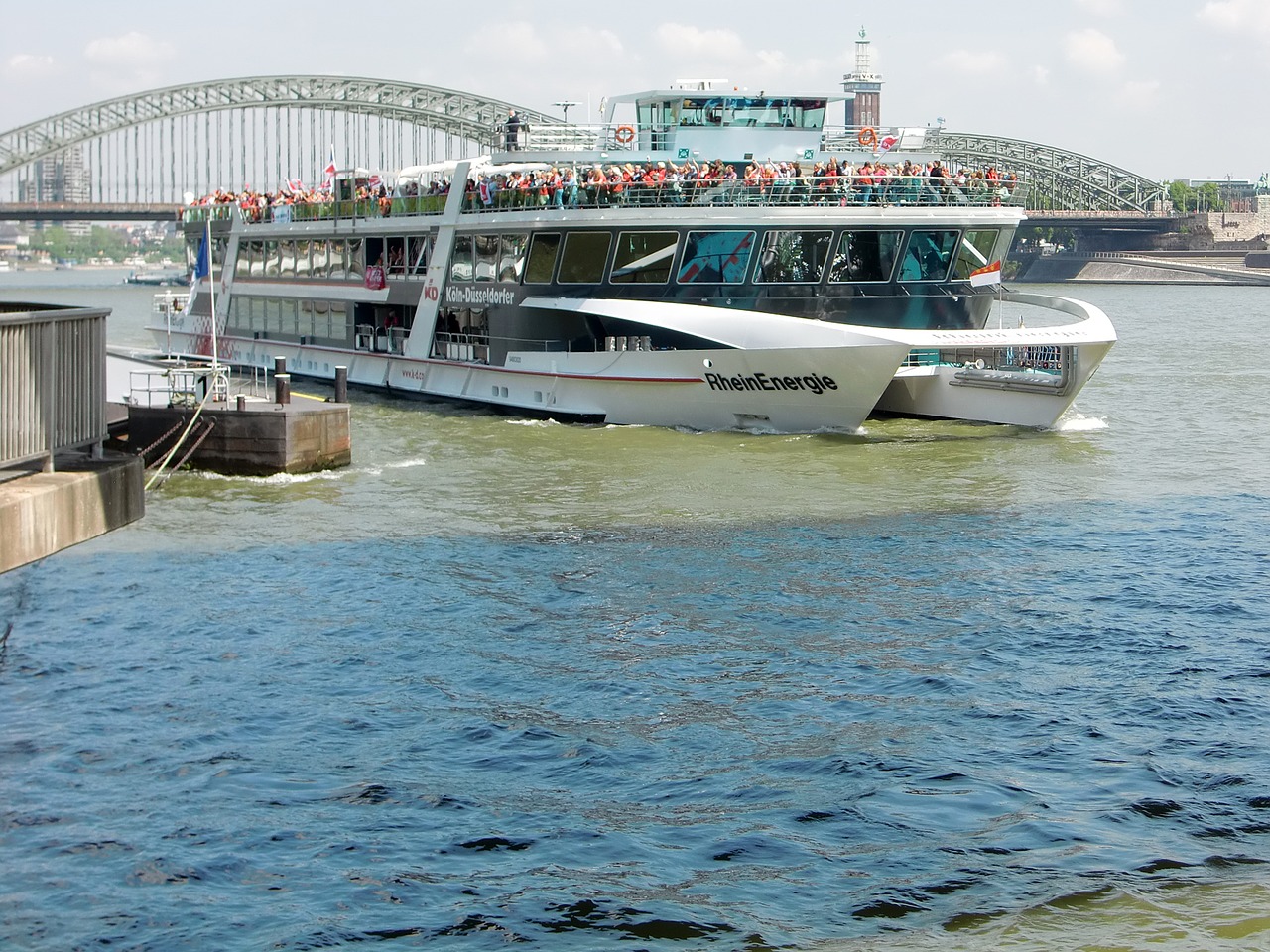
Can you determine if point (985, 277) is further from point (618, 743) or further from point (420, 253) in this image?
point (618, 743)

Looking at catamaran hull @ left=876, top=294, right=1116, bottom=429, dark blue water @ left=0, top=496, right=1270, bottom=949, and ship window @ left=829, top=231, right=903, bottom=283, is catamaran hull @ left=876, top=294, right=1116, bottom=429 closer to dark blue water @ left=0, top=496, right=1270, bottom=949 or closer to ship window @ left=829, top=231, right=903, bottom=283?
ship window @ left=829, top=231, right=903, bottom=283

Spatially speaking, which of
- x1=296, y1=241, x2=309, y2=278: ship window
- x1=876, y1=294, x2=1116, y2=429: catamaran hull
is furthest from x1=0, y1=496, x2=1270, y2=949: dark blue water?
x1=296, y1=241, x2=309, y2=278: ship window

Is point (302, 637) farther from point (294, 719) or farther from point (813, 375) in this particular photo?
point (813, 375)

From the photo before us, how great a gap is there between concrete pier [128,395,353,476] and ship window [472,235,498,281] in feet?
30.7

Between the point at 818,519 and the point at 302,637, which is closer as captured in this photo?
the point at 302,637

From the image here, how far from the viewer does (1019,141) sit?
634 ft

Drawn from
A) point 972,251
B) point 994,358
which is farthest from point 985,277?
point 994,358

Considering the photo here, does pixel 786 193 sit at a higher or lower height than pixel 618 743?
higher

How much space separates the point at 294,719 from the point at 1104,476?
1750 centimetres

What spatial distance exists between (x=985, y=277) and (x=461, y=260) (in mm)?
12356

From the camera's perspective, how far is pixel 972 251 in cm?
3494

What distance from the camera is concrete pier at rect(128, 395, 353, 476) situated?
28.2 m

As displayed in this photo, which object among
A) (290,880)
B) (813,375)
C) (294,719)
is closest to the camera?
(290,880)

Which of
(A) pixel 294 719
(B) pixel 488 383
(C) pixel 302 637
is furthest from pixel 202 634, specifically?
(B) pixel 488 383
